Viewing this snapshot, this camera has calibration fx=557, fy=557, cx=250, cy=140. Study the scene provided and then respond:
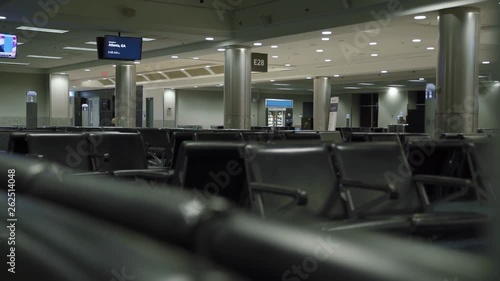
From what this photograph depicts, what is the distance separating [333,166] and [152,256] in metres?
2.88

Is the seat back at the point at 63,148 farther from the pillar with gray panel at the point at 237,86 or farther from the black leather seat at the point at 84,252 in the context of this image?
the pillar with gray panel at the point at 237,86

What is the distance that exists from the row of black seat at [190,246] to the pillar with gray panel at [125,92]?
18.7 meters

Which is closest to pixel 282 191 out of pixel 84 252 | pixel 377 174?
pixel 377 174

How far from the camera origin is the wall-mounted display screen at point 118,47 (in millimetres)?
14086

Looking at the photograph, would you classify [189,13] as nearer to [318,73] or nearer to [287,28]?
[287,28]

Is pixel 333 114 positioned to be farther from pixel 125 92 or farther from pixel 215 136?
Answer: pixel 215 136

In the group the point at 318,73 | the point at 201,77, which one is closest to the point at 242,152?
the point at 318,73

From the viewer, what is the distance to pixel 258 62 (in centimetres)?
1661

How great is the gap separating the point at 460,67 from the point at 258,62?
7.50 m

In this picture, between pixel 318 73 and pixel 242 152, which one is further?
pixel 318 73

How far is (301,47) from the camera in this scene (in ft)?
57.1

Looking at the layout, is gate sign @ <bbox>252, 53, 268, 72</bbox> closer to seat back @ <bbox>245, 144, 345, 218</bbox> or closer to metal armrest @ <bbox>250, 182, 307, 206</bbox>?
seat back @ <bbox>245, 144, 345, 218</bbox>

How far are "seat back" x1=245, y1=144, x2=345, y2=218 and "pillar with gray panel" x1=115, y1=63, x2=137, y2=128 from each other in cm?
1666

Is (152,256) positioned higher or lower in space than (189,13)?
lower
